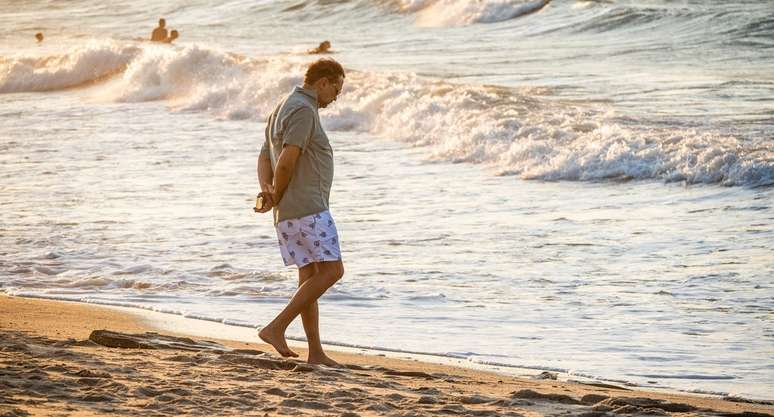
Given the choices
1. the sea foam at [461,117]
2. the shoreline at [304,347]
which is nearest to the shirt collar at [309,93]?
the shoreline at [304,347]

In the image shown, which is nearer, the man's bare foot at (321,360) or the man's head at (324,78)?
the man's head at (324,78)

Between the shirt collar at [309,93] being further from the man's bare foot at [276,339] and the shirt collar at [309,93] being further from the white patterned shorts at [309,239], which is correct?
the man's bare foot at [276,339]

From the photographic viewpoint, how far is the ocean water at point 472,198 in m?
7.44

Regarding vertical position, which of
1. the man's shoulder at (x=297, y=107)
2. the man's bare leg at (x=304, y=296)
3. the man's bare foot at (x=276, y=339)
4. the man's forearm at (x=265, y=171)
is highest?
the man's shoulder at (x=297, y=107)

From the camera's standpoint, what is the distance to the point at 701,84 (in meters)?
19.9

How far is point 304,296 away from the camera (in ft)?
20.4

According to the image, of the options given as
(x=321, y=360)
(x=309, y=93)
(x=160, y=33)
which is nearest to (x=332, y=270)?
(x=321, y=360)

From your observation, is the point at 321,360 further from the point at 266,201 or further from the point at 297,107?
the point at 297,107

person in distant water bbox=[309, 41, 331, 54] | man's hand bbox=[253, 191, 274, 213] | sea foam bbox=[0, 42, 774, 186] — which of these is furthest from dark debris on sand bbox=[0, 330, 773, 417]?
person in distant water bbox=[309, 41, 331, 54]

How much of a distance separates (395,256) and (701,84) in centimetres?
1160

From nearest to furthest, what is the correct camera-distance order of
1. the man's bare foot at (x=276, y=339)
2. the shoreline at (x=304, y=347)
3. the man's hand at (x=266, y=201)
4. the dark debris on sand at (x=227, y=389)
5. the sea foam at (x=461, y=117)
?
the dark debris on sand at (x=227, y=389), the man's hand at (x=266, y=201), the shoreline at (x=304, y=347), the man's bare foot at (x=276, y=339), the sea foam at (x=461, y=117)

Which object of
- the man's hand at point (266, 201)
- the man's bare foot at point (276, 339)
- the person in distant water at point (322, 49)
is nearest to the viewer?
the man's hand at point (266, 201)

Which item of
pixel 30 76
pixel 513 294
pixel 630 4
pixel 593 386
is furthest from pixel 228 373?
pixel 630 4

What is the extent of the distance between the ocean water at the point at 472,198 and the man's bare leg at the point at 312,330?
2.60ft
